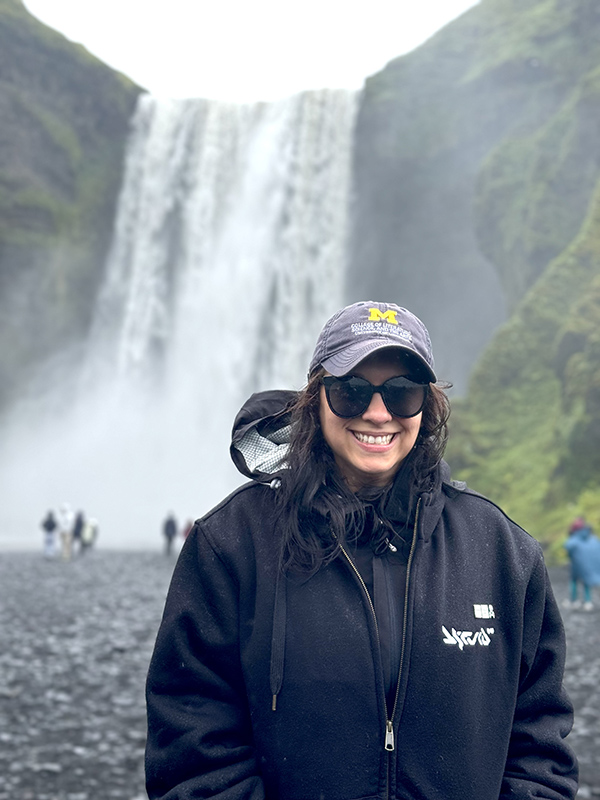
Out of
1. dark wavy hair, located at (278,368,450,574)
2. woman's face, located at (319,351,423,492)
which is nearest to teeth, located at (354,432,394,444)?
woman's face, located at (319,351,423,492)

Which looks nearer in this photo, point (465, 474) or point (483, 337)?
point (465, 474)

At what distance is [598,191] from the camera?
3039 cm

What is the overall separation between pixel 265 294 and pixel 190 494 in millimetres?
13117

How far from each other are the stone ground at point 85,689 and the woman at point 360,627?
14.6 feet

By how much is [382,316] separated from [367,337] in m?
0.11

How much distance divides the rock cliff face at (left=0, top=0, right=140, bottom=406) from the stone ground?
115 ft

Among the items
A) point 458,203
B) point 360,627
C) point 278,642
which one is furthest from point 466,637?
point 458,203

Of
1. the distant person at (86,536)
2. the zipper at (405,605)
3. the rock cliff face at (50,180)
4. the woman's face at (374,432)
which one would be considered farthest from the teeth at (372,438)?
the rock cliff face at (50,180)

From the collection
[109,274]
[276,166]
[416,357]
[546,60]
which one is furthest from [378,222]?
[416,357]

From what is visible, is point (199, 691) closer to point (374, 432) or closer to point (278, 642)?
point (278, 642)

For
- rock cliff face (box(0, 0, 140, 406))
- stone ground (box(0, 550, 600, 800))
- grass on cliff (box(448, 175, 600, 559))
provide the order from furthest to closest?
1. rock cliff face (box(0, 0, 140, 406))
2. grass on cliff (box(448, 175, 600, 559))
3. stone ground (box(0, 550, 600, 800))

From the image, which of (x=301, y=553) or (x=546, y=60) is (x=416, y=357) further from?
(x=546, y=60)

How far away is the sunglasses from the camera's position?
2590 millimetres

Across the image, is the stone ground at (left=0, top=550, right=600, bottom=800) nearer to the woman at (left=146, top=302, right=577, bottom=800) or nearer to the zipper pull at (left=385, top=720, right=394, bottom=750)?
the woman at (left=146, top=302, right=577, bottom=800)
